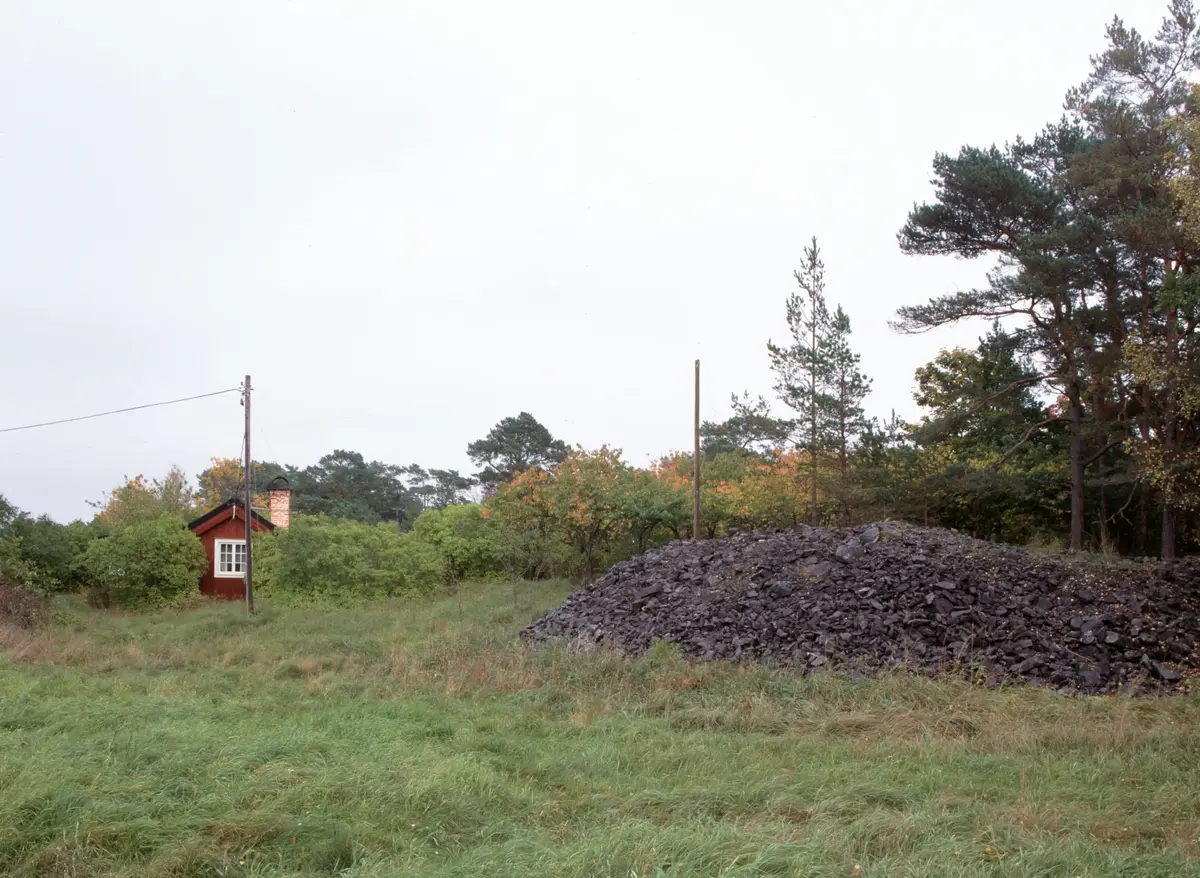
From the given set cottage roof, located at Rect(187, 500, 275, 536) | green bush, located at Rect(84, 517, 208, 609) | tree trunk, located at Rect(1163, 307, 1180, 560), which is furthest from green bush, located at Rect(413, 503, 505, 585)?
tree trunk, located at Rect(1163, 307, 1180, 560)

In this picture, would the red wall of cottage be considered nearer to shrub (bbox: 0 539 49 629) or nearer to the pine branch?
shrub (bbox: 0 539 49 629)

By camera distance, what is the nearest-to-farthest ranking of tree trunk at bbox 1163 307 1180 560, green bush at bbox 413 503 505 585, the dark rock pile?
1. the dark rock pile
2. tree trunk at bbox 1163 307 1180 560
3. green bush at bbox 413 503 505 585

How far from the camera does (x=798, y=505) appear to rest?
78.6 feet

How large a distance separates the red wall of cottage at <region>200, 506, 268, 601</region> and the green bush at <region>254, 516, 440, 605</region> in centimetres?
122

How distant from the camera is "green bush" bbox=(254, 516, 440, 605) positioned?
2533 cm

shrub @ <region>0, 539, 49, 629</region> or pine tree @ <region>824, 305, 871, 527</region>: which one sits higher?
pine tree @ <region>824, 305, 871, 527</region>

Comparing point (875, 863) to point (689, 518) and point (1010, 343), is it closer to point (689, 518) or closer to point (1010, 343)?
point (1010, 343)

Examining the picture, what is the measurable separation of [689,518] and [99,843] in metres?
21.9

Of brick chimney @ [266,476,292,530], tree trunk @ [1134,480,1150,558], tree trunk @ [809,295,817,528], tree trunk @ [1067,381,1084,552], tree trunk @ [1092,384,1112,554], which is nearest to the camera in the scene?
tree trunk @ [1092,384,1112,554]

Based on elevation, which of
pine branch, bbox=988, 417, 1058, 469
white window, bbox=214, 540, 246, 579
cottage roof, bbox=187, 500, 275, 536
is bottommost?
white window, bbox=214, 540, 246, 579

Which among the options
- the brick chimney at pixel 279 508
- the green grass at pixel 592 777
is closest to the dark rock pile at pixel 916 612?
the green grass at pixel 592 777

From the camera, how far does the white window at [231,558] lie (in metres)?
27.4

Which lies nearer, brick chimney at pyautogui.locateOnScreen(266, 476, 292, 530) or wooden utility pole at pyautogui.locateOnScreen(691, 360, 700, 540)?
wooden utility pole at pyautogui.locateOnScreen(691, 360, 700, 540)

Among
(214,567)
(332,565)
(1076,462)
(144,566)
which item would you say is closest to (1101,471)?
(1076,462)
